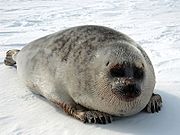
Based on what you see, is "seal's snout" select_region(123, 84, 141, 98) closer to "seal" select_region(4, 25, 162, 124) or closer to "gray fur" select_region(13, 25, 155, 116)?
"seal" select_region(4, 25, 162, 124)

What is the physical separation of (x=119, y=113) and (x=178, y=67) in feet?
5.47

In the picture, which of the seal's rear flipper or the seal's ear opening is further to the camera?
the seal's rear flipper

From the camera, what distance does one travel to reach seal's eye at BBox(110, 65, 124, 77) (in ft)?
9.42

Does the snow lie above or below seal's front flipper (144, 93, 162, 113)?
below

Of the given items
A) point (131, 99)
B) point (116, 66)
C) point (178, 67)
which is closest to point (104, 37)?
point (116, 66)

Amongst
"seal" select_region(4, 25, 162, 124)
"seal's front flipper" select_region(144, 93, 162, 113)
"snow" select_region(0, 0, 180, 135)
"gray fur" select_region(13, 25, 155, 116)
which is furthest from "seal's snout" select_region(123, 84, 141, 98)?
"seal's front flipper" select_region(144, 93, 162, 113)

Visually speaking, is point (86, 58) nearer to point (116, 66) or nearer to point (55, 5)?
point (116, 66)

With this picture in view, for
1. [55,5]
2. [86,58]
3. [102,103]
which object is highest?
[86,58]

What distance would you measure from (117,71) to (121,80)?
12 cm

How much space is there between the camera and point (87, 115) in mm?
3080

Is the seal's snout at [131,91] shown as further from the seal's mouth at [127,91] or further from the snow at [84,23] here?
the snow at [84,23]

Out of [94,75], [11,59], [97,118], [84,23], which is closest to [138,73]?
[94,75]

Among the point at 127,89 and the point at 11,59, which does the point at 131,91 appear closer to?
the point at 127,89

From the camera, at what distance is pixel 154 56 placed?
498 cm
